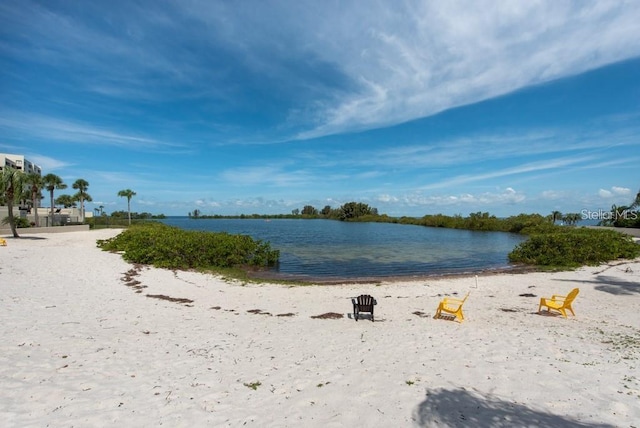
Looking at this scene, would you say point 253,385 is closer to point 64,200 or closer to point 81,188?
point 81,188

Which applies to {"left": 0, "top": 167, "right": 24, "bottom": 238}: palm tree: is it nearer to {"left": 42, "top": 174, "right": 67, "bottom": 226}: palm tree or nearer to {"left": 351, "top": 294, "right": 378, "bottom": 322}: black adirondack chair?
{"left": 42, "top": 174, "right": 67, "bottom": 226}: palm tree

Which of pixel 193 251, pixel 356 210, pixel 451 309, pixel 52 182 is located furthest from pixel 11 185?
pixel 356 210

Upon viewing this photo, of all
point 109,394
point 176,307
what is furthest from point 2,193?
point 109,394

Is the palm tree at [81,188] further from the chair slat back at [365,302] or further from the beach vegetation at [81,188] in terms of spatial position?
the chair slat back at [365,302]

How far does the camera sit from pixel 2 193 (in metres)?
30.1

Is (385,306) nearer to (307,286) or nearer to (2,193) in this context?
(307,286)

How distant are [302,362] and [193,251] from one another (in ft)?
59.7

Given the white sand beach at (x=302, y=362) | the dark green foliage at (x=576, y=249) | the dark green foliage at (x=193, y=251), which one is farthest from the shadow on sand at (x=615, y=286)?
the dark green foliage at (x=193, y=251)

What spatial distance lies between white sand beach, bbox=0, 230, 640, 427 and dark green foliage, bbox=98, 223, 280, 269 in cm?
835

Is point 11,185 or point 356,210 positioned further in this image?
point 356,210

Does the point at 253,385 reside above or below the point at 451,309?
below

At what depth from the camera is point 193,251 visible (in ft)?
76.6

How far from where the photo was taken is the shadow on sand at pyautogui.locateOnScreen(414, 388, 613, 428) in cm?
472

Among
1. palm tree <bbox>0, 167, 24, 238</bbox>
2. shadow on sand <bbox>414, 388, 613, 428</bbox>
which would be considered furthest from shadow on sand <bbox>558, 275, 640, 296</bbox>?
palm tree <bbox>0, 167, 24, 238</bbox>
